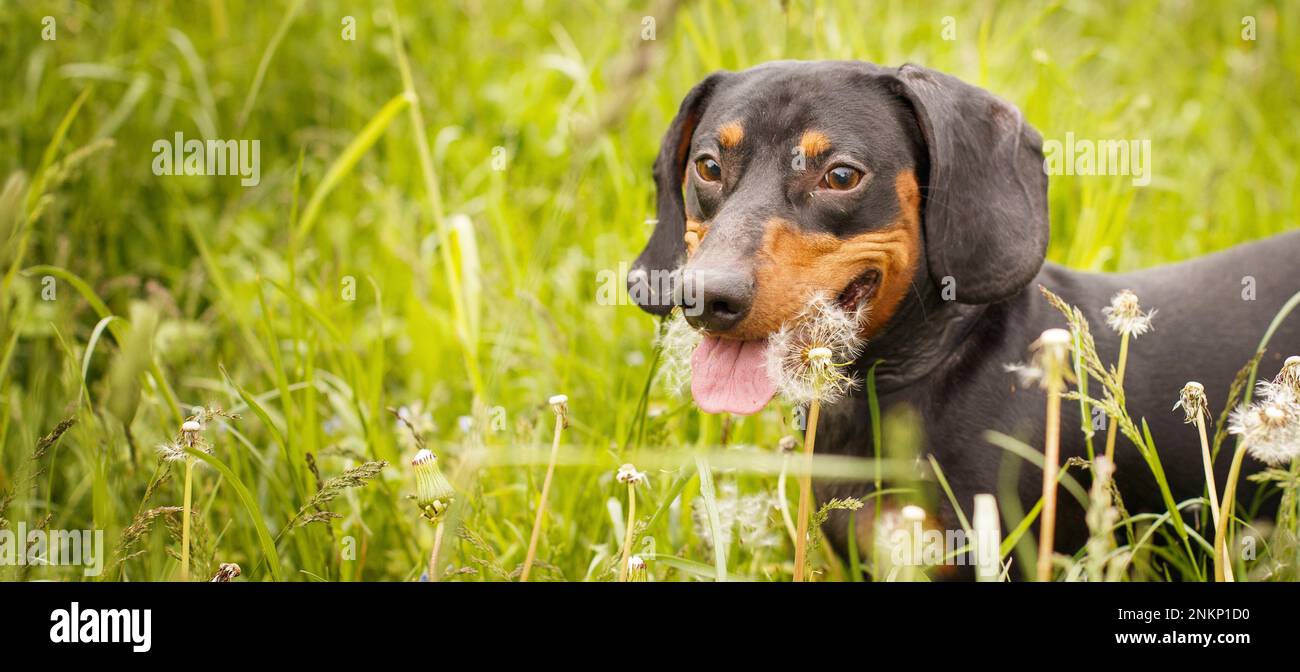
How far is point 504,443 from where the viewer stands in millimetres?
3021

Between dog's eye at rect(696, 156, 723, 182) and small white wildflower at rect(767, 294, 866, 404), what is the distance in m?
0.44

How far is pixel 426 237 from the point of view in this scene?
14.4 feet

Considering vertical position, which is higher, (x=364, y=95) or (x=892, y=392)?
(x=364, y=95)

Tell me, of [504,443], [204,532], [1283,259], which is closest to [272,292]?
[504,443]

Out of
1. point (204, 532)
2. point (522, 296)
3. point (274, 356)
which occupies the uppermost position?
point (522, 296)

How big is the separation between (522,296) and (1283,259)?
6.26 ft

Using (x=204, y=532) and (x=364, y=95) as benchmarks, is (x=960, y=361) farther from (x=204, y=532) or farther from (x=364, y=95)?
(x=364, y=95)

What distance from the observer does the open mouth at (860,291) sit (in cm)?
235

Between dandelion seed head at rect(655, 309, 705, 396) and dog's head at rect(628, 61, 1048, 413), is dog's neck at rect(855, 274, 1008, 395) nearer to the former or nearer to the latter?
dog's head at rect(628, 61, 1048, 413)

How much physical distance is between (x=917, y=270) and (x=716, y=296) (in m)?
0.56

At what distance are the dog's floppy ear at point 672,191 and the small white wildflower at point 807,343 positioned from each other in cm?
52

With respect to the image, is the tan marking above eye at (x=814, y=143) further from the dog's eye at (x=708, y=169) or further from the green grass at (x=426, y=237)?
the green grass at (x=426, y=237)

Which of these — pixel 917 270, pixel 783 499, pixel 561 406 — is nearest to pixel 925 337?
pixel 917 270

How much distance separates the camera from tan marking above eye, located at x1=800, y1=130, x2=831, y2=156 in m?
2.35
